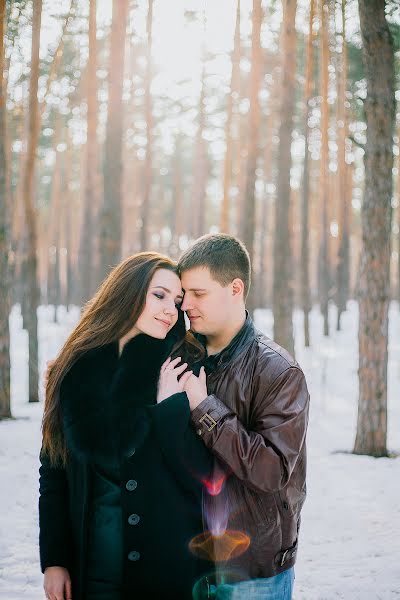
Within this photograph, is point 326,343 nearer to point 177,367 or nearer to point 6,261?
point 6,261

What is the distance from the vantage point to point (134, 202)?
34500 millimetres

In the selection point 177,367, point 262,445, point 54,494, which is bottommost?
point 54,494

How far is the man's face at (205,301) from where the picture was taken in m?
2.62

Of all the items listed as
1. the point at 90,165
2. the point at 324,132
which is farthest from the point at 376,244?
the point at 90,165

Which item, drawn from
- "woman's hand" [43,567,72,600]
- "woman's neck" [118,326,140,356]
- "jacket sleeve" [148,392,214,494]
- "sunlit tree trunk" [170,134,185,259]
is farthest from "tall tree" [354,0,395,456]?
"sunlit tree trunk" [170,134,185,259]

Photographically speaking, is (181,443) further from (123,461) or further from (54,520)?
(54,520)

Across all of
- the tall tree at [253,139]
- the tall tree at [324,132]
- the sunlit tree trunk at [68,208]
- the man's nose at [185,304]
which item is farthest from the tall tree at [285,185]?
the sunlit tree trunk at [68,208]

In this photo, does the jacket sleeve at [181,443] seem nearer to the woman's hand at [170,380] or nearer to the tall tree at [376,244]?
the woman's hand at [170,380]

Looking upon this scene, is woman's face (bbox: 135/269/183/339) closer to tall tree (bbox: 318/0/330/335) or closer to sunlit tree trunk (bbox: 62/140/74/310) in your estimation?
tall tree (bbox: 318/0/330/335)

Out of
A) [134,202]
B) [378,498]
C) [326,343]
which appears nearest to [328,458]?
[378,498]

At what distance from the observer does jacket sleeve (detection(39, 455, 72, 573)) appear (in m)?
2.40

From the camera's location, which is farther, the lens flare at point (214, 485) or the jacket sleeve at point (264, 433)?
the lens flare at point (214, 485)

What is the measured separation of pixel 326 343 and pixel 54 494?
1739 cm

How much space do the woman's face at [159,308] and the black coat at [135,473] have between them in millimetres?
134
